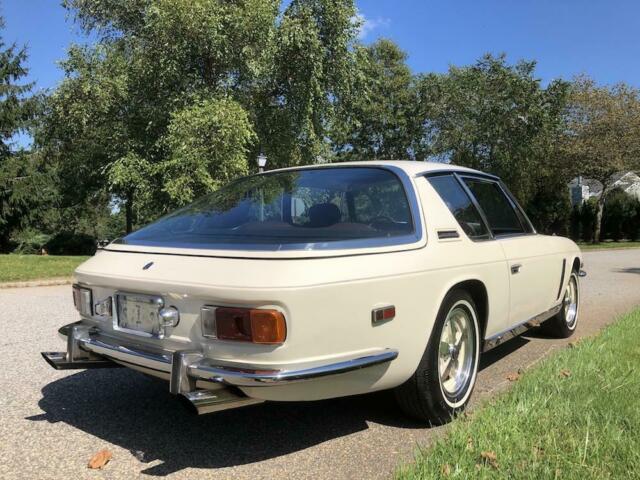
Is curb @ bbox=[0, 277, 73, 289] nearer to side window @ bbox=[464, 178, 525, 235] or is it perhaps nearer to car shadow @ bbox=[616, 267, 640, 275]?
side window @ bbox=[464, 178, 525, 235]

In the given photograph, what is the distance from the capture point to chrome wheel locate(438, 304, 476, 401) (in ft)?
11.7

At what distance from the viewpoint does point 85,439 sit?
326 cm

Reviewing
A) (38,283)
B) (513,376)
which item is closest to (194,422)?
(513,376)

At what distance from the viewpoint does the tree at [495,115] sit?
105 ft

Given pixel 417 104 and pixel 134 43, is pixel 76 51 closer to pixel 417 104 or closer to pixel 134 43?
pixel 134 43

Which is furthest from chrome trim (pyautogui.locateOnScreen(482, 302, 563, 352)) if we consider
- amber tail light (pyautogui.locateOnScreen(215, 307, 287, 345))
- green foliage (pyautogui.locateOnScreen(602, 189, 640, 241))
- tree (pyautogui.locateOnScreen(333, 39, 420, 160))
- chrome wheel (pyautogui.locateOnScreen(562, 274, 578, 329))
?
green foliage (pyautogui.locateOnScreen(602, 189, 640, 241))

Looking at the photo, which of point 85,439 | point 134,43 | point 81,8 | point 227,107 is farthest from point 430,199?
point 81,8

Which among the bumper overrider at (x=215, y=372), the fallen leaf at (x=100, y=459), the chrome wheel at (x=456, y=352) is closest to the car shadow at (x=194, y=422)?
the fallen leaf at (x=100, y=459)

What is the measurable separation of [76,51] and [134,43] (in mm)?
1890

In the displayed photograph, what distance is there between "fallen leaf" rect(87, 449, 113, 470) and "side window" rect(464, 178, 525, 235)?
3057 mm

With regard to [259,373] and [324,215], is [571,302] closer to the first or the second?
[324,215]

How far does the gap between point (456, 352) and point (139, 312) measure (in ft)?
6.58

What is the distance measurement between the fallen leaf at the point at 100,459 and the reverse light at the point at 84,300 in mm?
821

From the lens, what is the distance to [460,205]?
A: 13.2 feet
